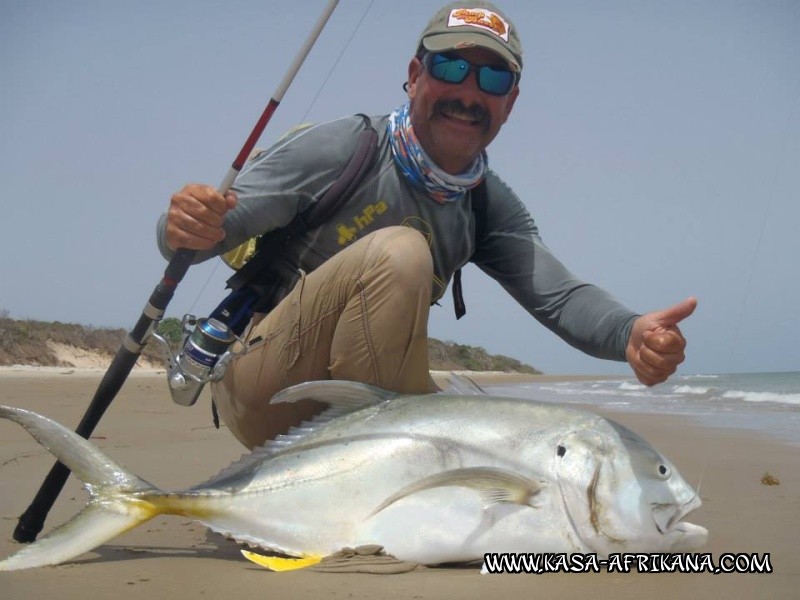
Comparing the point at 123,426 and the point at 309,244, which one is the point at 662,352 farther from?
the point at 123,426

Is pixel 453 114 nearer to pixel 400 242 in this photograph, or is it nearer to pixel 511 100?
pixel 511 100

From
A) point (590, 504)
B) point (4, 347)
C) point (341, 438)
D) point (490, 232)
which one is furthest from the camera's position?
point (4, 347)

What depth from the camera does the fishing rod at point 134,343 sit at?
7.80 ft

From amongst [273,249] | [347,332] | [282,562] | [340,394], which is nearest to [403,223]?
[273,249]

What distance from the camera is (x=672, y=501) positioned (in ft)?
6.46

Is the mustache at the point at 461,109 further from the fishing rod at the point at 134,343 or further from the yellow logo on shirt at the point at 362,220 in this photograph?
the fishing rod at the point at 134,343

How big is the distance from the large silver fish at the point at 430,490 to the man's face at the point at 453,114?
3.61 feet

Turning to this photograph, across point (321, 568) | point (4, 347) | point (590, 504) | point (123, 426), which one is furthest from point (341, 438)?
point (4, 347)

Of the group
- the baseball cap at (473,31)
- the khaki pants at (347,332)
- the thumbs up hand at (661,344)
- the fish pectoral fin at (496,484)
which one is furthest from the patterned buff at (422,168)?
the fish pectoral fin at (496,484)

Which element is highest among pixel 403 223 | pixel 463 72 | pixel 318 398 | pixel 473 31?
pixel 473 31

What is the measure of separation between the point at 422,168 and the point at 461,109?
27 centimetres

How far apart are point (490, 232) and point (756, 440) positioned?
3689 mm

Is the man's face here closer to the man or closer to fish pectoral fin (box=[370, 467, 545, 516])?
the man

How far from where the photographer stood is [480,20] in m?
2.87
